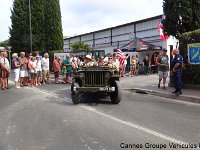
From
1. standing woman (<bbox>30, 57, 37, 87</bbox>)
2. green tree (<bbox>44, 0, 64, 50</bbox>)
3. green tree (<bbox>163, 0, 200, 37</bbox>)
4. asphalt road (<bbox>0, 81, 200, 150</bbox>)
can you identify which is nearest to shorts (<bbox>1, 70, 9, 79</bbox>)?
standing woman (<bbox>30, 57, 37, 87</bbox>)

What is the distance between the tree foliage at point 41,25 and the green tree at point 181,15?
30.8 meters

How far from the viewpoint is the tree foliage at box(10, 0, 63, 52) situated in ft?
156

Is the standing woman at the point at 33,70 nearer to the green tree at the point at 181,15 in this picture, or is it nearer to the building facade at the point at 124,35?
the green tree at the point at 181,15

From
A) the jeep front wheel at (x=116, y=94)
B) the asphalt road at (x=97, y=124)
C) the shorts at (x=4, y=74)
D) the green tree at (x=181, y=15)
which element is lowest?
the asphalt road at (x=97, y=124)

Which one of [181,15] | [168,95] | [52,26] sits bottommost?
[168,95]

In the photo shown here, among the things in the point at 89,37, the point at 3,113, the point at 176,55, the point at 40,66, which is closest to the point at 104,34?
the point at 89,37

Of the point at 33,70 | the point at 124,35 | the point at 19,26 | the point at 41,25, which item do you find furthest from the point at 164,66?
the point at 19,26

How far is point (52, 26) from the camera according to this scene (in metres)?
47.9

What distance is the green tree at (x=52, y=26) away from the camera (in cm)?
4789

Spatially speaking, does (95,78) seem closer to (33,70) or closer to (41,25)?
(33,70)

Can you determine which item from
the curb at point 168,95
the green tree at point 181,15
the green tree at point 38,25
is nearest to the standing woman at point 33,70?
the curb at point 168,95

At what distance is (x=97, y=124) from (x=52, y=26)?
4006cm

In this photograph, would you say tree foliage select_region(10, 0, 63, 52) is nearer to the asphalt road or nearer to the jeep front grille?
the asphalt road

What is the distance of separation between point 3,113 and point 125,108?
145 inches
